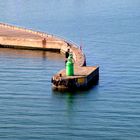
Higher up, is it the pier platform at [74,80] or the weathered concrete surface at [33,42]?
the weathered concrete surface at [33,42]

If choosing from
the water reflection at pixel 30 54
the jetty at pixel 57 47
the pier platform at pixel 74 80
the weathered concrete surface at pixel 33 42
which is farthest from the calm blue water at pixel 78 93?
the weathered concrete surface at pixel 33 42

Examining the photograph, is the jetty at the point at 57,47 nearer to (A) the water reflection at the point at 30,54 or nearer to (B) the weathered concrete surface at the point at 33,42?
(B) the weathered concrete surface at the point at 33,42

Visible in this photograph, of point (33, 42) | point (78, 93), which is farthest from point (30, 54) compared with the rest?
point (78, 93)

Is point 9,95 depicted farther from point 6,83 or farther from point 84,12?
point 84,12

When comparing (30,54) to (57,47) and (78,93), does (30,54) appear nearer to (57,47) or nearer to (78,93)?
(57,47)

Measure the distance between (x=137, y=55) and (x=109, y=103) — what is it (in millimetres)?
22378

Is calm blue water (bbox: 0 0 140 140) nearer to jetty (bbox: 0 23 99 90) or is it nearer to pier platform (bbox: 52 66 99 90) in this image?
pier platform (bbox: 52 66 99 90)

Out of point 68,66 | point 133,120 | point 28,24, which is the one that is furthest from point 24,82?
point 28,24

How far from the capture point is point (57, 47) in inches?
3223

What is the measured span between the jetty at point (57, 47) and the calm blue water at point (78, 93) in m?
0.95

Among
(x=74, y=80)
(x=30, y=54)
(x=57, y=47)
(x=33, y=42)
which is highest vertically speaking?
(x=33, y=42)

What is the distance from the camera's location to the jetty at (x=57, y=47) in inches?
2360

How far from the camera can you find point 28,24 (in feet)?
368

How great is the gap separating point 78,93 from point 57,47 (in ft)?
74.3
